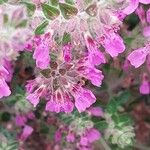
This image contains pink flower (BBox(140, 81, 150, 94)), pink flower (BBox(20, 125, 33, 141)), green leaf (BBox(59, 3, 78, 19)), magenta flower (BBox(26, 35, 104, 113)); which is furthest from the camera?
pink flower (BBox(20, 125, 33, 141))

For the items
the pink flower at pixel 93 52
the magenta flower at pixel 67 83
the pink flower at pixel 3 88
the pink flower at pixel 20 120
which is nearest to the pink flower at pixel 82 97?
the magenta flower at pixel 67 83

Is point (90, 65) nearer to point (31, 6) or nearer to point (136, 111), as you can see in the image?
point (31, 6)

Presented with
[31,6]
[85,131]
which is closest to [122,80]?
[85,131]

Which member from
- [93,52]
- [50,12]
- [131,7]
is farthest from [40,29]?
[131,7]

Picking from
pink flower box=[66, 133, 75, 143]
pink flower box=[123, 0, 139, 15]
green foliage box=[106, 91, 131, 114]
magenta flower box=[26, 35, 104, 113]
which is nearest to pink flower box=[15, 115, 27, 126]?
pink flower box=[66, 133, 75, 143]

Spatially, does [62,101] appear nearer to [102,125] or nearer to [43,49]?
[43,49]

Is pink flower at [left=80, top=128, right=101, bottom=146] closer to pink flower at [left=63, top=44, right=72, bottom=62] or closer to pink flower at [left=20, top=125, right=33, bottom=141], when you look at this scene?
pink flower at [left=20, top=125, right=33, bottom=141]

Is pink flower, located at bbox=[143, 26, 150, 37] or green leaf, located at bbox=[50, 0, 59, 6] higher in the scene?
green leaf, located at bbox=[50, 0, 59, 6]

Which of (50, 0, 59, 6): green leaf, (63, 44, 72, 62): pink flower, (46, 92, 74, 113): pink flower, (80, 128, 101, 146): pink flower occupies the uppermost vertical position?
(50, 0, 59, 6): green leaf
